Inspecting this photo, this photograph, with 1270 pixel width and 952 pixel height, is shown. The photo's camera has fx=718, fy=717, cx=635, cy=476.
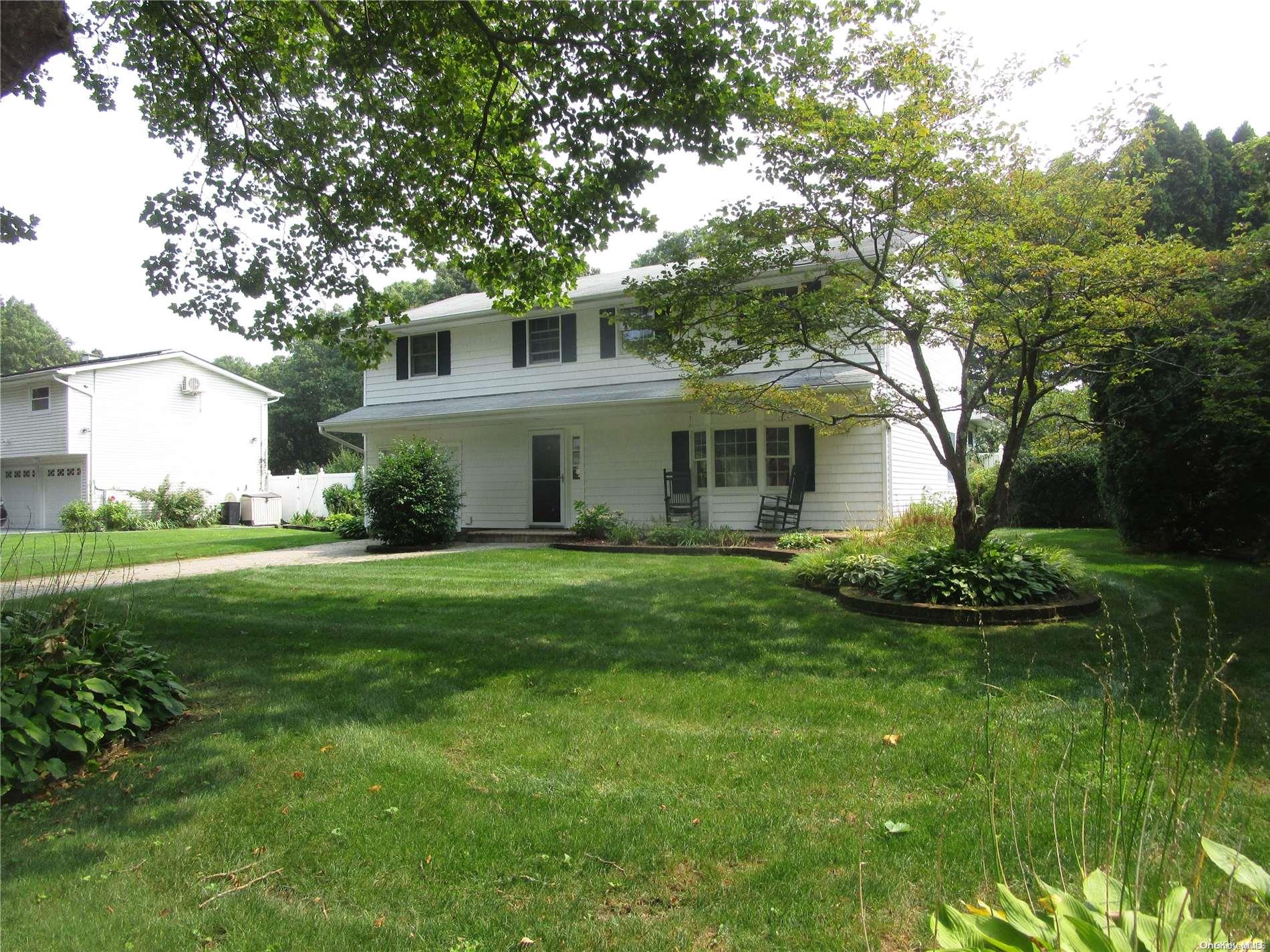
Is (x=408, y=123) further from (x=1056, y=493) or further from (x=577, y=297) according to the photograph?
(x=1056, y=493)

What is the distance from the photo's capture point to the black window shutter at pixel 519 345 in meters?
16.3

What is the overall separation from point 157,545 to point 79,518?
10501 millimetres

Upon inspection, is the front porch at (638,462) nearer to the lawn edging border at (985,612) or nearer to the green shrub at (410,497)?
the green shrub at (410,497)

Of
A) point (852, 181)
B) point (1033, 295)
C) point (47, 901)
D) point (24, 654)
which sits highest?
point (852, 181)

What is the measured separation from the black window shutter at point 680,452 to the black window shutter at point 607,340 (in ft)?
7.88

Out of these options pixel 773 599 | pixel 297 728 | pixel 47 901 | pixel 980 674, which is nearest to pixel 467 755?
pixel 297 728

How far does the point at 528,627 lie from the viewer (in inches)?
258

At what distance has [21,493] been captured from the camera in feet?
85.8

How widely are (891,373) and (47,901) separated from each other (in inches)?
528

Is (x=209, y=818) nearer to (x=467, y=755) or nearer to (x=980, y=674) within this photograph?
(x=467, y=755)

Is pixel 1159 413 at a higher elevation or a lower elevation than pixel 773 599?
higher

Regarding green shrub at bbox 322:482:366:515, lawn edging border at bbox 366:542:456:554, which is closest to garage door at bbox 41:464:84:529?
green shrub at bbox 322:482:366:515

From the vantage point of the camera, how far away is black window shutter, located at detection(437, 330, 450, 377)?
678 inches

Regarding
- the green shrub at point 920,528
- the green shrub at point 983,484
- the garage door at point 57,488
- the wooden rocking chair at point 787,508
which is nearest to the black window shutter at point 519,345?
the wooden rocking chair at point 787,508
